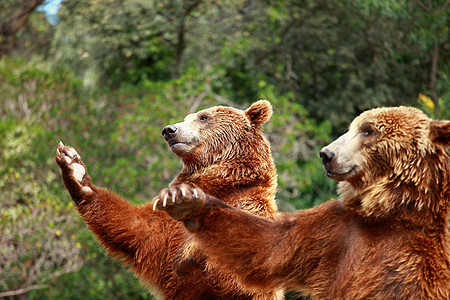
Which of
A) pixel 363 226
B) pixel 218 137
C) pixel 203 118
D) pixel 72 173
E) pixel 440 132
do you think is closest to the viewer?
pixel 440 132

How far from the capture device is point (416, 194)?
244 cm

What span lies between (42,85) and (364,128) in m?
8.29

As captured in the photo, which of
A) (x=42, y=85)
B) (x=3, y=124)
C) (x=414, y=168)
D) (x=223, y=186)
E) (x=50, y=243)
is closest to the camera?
(x=414, y=168)

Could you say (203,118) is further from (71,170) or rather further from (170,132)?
(71,170)

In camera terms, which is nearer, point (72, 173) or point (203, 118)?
point (72, 173)

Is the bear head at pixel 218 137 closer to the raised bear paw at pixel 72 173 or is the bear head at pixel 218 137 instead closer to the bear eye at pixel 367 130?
the raised bear paw at pixel 72 173

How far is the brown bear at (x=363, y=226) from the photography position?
8.01 ft

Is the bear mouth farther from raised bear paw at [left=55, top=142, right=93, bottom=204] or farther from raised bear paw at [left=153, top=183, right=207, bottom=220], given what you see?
raised bear paw at [left=55, top=142, right=93, bottom=204]

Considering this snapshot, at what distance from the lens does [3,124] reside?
8625mm

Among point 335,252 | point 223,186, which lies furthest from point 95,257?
point 335,252

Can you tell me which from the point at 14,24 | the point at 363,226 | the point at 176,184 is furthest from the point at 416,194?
the point at 14,24

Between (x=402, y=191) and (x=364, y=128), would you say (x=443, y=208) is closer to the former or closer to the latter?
(x=402, y=191)

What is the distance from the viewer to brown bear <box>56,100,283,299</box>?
328 centimetres

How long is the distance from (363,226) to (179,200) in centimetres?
85
